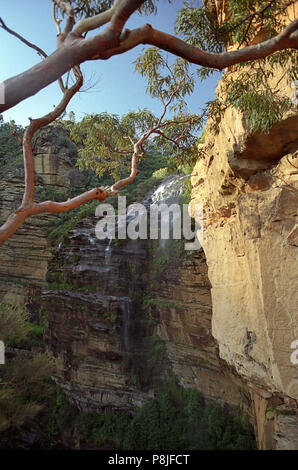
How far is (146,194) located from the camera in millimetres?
15844

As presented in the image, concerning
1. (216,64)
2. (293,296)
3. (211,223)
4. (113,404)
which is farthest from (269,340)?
(113,404)

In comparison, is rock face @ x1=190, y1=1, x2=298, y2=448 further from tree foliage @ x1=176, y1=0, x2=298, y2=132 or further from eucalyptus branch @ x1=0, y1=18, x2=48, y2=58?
eucalyptus branch @ x1=0, y1=18, x2=48, y2=58

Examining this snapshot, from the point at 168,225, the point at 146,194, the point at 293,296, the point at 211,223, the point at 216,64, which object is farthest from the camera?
the point at 146,194

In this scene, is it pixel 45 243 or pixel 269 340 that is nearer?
pixel 269 340

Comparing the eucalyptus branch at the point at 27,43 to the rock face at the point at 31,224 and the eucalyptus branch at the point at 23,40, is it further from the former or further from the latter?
the rock face at the point at 31,224

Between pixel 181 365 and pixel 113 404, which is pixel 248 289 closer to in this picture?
pixel 181 365

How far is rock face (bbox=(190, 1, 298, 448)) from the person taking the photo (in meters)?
3.57

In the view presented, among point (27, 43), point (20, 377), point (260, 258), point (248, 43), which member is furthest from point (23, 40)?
point (20, 377)

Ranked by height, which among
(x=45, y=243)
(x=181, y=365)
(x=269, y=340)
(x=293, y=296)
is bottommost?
(x=181, y=365)

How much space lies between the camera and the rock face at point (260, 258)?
3.57m

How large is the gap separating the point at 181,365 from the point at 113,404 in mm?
2773

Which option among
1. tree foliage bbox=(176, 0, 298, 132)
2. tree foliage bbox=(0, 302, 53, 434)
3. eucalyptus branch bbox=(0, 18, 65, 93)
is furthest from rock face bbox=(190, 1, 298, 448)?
tree foliage bbox=(0, 302, 53, 434)
